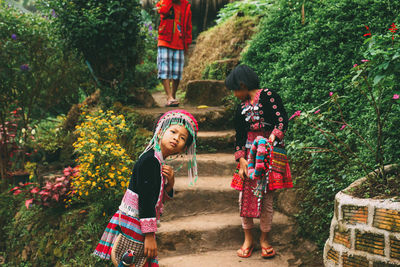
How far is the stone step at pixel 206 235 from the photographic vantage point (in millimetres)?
3766

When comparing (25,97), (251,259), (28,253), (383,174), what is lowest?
(28,253)

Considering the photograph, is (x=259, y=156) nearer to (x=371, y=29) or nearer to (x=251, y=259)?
(x=251, y=259)

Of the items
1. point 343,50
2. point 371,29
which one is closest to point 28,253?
point 343,50

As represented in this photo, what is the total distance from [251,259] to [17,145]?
484 cm

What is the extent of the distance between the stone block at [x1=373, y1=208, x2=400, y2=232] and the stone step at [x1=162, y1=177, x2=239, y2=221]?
2031mm

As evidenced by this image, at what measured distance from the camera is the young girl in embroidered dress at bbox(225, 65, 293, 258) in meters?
3.39

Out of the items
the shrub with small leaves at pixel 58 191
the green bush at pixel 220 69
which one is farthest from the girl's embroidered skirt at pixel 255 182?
the green bush at pixel 220 69

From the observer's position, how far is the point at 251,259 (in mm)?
3568

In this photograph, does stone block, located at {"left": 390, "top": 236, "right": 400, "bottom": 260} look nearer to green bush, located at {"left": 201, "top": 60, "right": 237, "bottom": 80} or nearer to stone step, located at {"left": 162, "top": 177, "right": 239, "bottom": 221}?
stone step, located at {"left": 162, "top": 177, "right": 239, "bottom": 221}

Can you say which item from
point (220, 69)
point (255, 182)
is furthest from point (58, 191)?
point (220, 69)

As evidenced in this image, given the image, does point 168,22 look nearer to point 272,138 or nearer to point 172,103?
point 172,103

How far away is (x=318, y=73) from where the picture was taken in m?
4.54

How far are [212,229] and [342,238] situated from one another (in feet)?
5.04

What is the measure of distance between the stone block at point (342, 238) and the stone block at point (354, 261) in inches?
3.0
